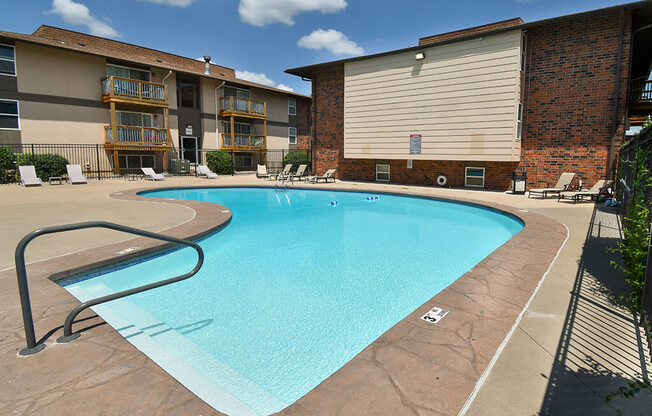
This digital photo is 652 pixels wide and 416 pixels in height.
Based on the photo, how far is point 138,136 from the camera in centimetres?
2067

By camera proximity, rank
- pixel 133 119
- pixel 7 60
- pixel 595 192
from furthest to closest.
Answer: pixel 133 119
pixel 7 60
pixel 595 192

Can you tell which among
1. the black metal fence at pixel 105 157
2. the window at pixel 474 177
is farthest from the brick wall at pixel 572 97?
the black metal fence at pixel 105 157

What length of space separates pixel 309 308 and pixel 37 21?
26.5 meters

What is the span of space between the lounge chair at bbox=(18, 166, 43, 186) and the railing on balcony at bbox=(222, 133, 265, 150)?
11.7 meters

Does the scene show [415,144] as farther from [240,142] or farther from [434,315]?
[240,142]

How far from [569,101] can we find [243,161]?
21807 mm

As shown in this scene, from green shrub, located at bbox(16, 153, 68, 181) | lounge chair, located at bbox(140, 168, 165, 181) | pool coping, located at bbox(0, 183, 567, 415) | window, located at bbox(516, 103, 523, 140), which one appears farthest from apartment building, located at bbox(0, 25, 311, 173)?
window, located at bbox(516, 103, 523, 140)

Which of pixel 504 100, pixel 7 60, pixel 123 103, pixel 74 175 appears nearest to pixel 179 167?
pixel 123 103

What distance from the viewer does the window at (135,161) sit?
21222 mm

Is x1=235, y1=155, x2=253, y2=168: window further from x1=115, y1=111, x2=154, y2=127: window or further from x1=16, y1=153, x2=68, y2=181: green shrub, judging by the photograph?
x1=16, y1=153, x2=68, y2=181: green shrub

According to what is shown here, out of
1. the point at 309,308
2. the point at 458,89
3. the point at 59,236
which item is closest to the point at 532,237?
the point at 309,308

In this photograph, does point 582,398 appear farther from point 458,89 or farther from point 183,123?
point 183,123

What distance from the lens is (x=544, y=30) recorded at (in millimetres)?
13312

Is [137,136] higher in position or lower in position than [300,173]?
higher
